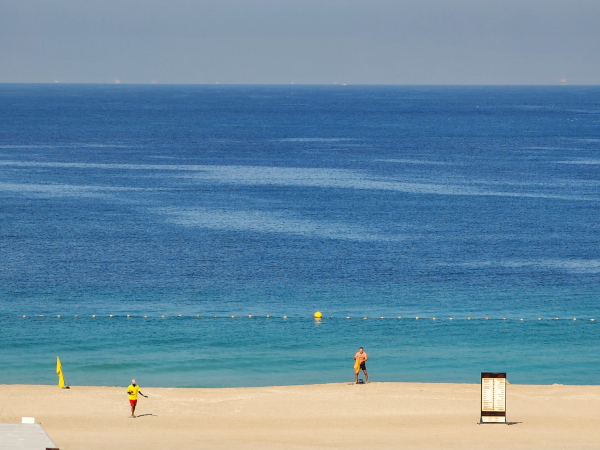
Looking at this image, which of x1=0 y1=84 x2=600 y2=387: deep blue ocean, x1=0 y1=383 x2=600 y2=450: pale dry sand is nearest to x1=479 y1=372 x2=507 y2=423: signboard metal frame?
x1=0 y1=383 x2=600 y2=450: pale dry sand

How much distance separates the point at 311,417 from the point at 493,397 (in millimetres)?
6617

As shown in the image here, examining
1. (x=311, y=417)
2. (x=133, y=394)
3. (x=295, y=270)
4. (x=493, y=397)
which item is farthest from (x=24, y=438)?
(x=295, y=270)

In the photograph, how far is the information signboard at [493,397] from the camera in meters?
29.6

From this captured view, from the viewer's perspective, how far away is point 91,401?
34094 millimetres

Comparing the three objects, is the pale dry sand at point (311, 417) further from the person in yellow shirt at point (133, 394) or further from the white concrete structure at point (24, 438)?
the white concrete structure at point (24, 438)

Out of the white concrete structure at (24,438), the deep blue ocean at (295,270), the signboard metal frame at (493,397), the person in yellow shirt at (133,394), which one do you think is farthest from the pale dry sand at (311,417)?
the deep blue ocean at (295,270)

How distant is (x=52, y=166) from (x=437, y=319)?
81.2 meters

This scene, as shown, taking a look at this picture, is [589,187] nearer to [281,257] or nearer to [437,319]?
[281,257]

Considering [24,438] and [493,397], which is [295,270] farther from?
[24,438]

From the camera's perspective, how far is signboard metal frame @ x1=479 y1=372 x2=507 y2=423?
2961 centimetres

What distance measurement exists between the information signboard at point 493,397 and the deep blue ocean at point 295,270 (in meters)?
10.7

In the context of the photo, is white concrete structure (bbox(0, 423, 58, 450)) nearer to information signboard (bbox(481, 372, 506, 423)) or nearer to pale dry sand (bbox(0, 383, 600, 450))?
pale dry sand (bbox(0, 383, 600, 450))

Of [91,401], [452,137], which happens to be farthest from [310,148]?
[91,401]

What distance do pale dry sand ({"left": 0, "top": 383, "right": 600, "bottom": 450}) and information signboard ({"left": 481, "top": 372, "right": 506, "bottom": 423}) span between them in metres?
0.34
